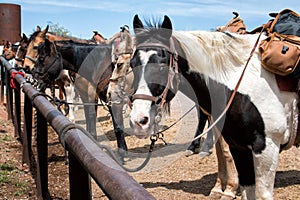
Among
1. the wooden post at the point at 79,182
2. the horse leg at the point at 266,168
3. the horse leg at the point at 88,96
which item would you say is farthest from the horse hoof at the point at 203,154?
the wooden post at the point at 79,182

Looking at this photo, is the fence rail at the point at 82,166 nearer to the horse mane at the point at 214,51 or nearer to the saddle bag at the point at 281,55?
the horse mane at the point at 214,51

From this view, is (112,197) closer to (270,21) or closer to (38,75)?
(270,21)

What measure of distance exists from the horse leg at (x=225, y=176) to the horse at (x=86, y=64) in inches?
72.0

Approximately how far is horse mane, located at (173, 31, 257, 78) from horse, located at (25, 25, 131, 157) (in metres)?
2.84

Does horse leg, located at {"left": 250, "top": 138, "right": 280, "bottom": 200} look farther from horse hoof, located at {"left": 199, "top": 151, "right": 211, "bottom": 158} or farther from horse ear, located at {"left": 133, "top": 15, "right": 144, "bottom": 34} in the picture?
horse hoof, located at {"left": 199, "top": 151, "right": 211, "bottom": 158}

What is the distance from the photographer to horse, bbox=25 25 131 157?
5594 mm

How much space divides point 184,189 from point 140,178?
0.62m

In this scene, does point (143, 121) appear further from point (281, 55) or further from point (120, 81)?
point (120, 81)

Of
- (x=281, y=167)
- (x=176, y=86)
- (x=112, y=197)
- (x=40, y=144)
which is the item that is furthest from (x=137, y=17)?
(x=281, y=167)

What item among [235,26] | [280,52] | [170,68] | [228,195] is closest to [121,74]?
[235,26]

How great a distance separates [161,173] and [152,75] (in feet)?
9.33

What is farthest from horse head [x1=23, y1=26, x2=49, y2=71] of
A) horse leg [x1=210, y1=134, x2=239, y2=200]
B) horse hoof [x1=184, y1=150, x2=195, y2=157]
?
horse leg [x1=210, y1=134, x2=239, y2=200]

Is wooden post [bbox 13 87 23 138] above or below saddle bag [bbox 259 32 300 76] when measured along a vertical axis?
below

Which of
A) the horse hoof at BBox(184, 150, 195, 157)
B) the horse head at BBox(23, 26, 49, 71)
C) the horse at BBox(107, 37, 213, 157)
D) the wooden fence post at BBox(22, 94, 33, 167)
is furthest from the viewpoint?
the horse head at BBox(23, 26, 49, 71)
